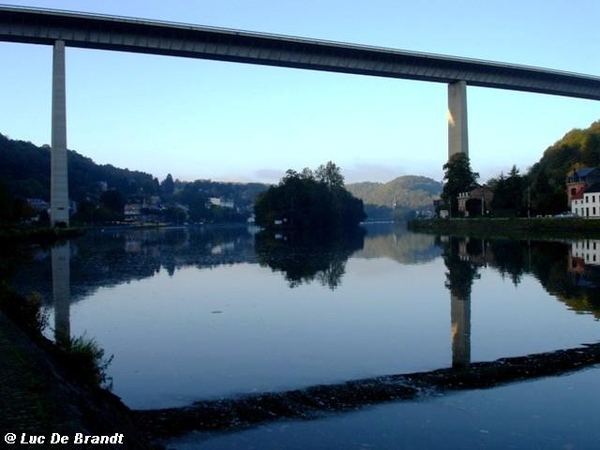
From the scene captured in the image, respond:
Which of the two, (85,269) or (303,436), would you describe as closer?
(303,436)

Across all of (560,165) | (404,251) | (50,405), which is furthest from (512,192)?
(50,405)

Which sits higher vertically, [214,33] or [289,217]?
[214,33]

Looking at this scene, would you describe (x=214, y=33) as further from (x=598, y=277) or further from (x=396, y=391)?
(x=396, y=391)

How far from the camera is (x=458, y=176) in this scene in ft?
269

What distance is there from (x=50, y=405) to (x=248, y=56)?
65019 mm

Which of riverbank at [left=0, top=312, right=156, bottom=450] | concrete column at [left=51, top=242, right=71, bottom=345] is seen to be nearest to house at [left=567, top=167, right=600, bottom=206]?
concrete column at [left=51, top=242, right=71, bottom=345]

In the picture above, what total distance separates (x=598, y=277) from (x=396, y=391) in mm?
17922

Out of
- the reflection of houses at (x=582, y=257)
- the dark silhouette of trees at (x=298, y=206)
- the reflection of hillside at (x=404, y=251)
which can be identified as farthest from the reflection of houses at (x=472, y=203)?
the reflection of houses at (x=582, y=257)

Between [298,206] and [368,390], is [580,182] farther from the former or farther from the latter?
[368,390]

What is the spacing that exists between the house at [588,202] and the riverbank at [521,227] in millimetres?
8724

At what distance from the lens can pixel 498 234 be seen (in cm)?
6825

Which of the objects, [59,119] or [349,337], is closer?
[349,337]

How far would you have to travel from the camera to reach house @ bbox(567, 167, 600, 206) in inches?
3020

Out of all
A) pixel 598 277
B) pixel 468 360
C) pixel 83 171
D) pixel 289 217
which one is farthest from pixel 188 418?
pixel 83 171
